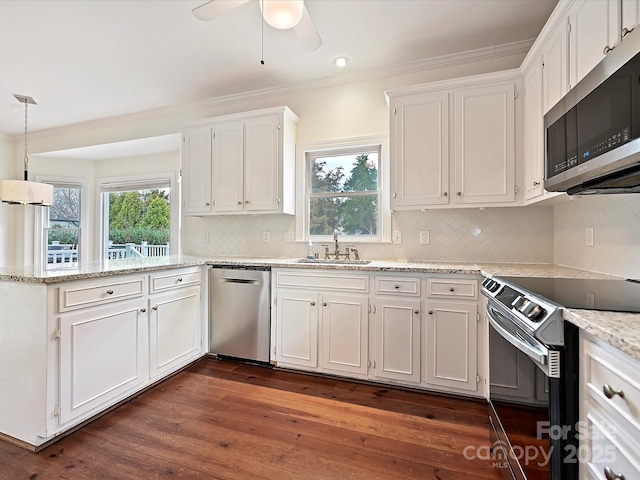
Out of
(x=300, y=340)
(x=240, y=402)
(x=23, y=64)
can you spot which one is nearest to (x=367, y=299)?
(x=300, y=340)

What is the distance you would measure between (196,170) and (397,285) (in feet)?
7.94

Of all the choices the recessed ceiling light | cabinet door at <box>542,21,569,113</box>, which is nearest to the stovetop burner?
cabinet door at <box>542,21,569,113</box>

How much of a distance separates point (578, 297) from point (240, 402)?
2092 millimetres

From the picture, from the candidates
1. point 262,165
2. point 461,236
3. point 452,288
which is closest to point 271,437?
point 452,288

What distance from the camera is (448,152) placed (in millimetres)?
2512

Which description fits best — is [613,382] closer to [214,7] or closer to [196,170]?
[214,7]

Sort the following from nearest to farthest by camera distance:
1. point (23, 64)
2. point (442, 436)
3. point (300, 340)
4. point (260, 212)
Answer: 1. point (442, 436)
2. point (300, 340)
3. point (23, 64)
4. point (260, 212)

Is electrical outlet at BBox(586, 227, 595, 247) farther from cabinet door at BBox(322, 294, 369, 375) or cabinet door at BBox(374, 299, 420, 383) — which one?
cabinet door at BBox(322, 294, 369, 375)

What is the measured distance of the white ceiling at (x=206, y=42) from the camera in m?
2.19

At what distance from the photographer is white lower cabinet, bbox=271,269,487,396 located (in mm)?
2258

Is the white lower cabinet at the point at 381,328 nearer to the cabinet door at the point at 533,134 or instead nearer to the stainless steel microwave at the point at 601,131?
the cabinet door at the point at 533,134

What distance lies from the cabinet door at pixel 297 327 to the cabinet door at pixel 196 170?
140 cm

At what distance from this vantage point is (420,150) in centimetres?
259

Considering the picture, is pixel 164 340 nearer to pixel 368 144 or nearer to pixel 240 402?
pixel 240 402
